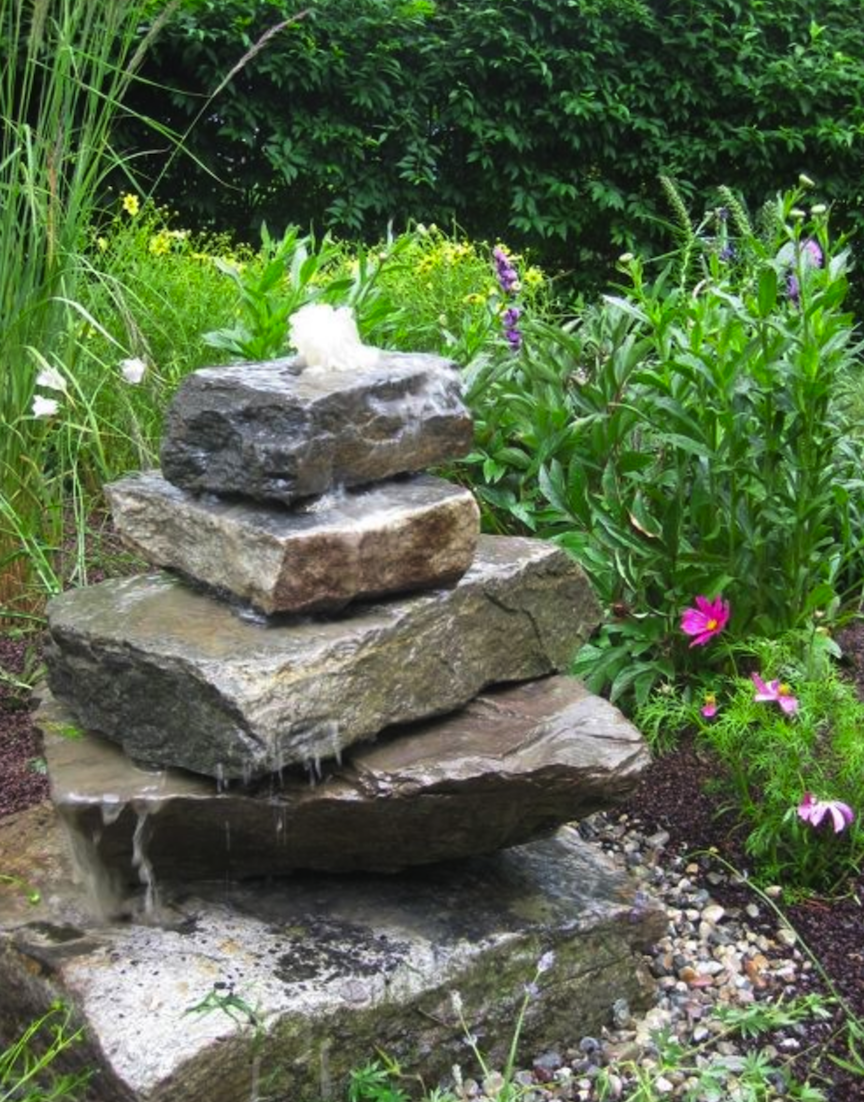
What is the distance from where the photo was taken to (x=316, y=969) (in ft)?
9.23

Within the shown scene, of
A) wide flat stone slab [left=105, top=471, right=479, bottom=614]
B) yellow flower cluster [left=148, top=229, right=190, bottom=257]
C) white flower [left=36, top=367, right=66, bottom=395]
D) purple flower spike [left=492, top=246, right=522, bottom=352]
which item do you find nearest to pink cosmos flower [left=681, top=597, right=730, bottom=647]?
wide flat stone slab [left=105, top=471, right=479, bottom=614]

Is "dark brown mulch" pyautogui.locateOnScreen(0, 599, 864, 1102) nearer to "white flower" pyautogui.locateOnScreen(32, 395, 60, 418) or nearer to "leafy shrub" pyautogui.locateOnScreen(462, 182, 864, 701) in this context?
"leafy shrub" pyautogui.locateOnScreen(462, 182, 864, 701)

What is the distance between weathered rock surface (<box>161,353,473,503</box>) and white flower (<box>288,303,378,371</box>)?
0.11 ft

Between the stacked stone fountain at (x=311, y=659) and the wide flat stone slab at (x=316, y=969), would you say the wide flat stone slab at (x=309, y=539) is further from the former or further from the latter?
the wide flat stone slab at (x=316, y=969)

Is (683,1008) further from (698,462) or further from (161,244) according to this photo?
(161,244)

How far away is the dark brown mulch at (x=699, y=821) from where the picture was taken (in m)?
3.06

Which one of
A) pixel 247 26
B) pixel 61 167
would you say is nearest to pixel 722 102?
pixel 247 26

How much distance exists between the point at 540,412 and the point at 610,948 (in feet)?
6.08

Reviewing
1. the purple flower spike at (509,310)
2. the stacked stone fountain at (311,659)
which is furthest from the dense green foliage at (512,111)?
the stacked stone fountain at (311,659)

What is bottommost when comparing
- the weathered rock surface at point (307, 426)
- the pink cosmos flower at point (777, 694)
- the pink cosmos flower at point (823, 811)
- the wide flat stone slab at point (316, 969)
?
the wide flat stone slab at point (316, 969)

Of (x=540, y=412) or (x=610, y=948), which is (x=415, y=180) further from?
(x=610, y=948)

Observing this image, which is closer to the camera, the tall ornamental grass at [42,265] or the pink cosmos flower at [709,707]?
the pink cosmos flower at [709,707]

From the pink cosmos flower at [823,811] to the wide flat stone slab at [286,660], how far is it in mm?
652

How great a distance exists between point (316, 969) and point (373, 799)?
354mm
